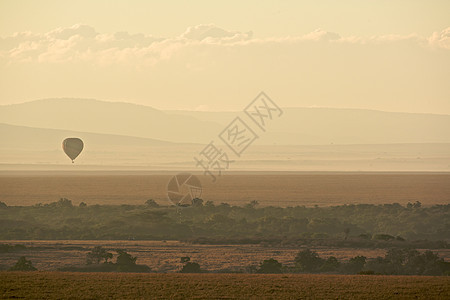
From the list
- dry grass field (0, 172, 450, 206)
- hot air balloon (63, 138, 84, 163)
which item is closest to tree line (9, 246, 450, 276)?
dry grass field (0, 172, 450, 206)

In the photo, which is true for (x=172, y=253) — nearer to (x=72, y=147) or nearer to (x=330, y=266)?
(x=330, y=266)

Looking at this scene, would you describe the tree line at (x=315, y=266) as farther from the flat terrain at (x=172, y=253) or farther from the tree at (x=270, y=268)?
the flat terrain at (x=172, y=253)

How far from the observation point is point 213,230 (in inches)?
2469

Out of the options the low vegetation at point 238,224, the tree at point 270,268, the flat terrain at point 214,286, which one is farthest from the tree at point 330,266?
the low vegetation at point 238,224

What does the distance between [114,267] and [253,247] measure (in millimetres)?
13771

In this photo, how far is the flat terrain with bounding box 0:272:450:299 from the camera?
96.1ft

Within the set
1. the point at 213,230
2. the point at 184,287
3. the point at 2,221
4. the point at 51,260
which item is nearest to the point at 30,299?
the point at 184,287

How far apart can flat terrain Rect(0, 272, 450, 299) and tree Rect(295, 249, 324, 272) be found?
18.4 ft

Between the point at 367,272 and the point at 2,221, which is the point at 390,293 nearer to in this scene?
the point at 367,272

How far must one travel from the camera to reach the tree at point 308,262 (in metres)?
41.1

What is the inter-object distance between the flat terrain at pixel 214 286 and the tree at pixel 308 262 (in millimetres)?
5620

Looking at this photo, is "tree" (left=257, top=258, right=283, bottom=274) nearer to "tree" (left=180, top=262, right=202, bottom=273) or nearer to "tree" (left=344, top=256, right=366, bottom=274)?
"tree" (left=180, top=262, right=202, bottom=273)

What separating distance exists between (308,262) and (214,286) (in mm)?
11316

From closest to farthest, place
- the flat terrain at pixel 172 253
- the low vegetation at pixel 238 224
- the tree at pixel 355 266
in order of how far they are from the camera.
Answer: the tree at pixel 355 266, the flat terrain at pixel 172 253, the low vegetation at pixel 238 224
